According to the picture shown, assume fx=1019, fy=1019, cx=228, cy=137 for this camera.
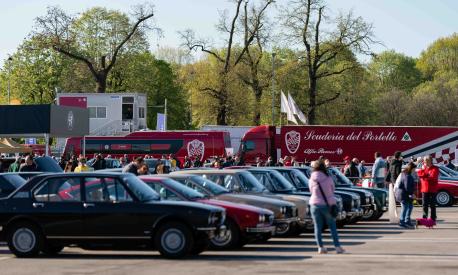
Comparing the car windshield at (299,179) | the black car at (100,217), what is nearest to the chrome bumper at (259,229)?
the black car at (100,217)

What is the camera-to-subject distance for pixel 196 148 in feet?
215

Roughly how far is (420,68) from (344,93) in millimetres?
43913

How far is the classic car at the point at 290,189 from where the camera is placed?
2275 cm

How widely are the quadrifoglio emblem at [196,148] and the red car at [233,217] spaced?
46.7 m

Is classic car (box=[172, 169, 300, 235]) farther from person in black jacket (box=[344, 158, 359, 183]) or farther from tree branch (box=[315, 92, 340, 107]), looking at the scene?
tree branch (box=[315, 92, 340, 107])

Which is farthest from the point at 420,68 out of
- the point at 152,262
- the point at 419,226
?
the point at 152,262

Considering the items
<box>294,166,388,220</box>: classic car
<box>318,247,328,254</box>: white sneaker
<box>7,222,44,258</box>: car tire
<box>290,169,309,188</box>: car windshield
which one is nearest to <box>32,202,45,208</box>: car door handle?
<box>7,222,44,258</box>: car tire

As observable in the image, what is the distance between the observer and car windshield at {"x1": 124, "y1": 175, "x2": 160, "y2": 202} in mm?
16516

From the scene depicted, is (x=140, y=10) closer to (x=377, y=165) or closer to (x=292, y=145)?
(x=292, y=145)

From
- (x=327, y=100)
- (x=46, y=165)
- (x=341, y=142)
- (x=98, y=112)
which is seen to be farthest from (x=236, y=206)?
(x=98, y=112)

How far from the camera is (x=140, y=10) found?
77.8 metres

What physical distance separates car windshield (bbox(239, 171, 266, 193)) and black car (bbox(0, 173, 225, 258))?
4.22m

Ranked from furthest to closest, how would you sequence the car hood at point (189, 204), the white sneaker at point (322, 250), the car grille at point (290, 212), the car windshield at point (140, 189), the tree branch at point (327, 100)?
the tree branch at point (327, 100)
the car grille at point (290, 212)
the white sneaker at point (322, 250)
the car windshield at point (140, 189)
the car hood at point (189, 204)

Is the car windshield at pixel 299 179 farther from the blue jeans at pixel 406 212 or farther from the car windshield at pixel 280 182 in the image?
the blue jeans at pixel 406 212
